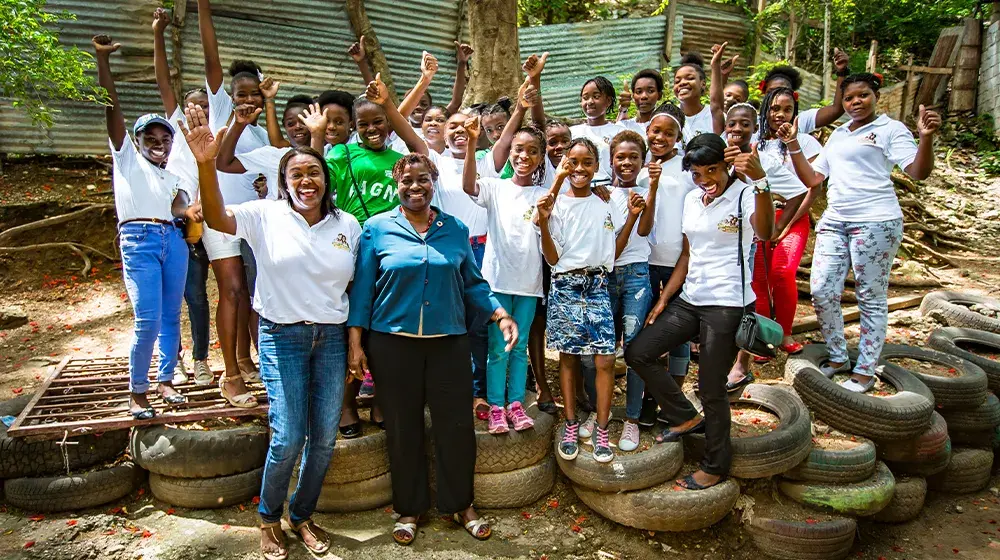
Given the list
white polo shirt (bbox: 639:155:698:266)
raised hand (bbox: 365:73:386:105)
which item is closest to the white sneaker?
raised hand (bbox: 365:73:386:105)

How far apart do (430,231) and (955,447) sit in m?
5.77

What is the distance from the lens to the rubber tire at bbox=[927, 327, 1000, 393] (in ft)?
21.7

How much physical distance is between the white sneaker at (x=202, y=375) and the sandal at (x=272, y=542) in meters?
1.53

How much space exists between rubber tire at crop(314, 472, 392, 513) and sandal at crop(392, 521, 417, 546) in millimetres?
384

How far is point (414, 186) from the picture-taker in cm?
383

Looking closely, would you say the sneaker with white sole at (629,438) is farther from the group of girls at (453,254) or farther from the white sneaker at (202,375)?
the white sneaker at (202,375)

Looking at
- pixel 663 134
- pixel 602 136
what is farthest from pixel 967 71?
pixel 663 134

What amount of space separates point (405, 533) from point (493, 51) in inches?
203

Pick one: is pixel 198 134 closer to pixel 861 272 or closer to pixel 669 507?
pixel 669 507

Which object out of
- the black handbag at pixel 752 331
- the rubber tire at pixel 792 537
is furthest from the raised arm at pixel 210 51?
the rubber tire at pixel 792 537

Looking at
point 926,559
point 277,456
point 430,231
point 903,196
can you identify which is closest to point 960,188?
point 903,196

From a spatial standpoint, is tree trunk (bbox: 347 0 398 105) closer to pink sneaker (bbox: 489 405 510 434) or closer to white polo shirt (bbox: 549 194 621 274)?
white polo shirt (bbox: 549 194 621 274)

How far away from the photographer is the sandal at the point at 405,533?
12.9 ft

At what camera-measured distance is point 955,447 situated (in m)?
6.26
